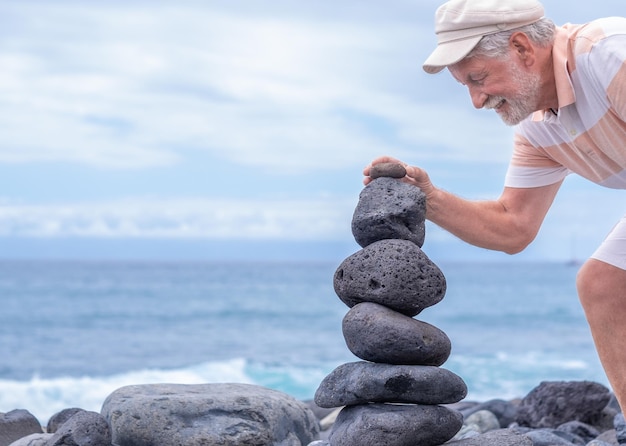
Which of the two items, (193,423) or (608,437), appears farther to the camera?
(608,437)

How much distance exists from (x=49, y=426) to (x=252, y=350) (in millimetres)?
17593

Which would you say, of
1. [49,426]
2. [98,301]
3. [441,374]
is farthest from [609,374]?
[98,301]

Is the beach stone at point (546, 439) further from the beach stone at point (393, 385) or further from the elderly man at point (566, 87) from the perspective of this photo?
the beach stone at point (393, 385)

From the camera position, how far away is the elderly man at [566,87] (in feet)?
13.7

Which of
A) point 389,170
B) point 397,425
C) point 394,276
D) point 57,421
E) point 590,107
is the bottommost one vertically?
point 57,421

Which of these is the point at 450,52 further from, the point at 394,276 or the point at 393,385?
the point at 393,385

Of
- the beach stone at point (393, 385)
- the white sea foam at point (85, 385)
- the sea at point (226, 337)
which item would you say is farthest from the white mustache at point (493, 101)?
the white sea foam at point (85, 385)

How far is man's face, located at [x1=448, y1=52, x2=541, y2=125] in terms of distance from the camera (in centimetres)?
429

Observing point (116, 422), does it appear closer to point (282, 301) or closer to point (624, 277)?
point (624, 277)

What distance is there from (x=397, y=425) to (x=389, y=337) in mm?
418

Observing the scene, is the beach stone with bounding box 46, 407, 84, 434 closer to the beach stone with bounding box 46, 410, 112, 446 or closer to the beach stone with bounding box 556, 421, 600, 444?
the beach stone with bounding box 46, 410, 112, 446

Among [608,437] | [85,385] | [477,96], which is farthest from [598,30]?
[85,385]

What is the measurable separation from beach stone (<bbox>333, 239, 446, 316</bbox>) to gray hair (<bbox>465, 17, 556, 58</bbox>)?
0.98 metres

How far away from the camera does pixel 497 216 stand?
5.14 m
